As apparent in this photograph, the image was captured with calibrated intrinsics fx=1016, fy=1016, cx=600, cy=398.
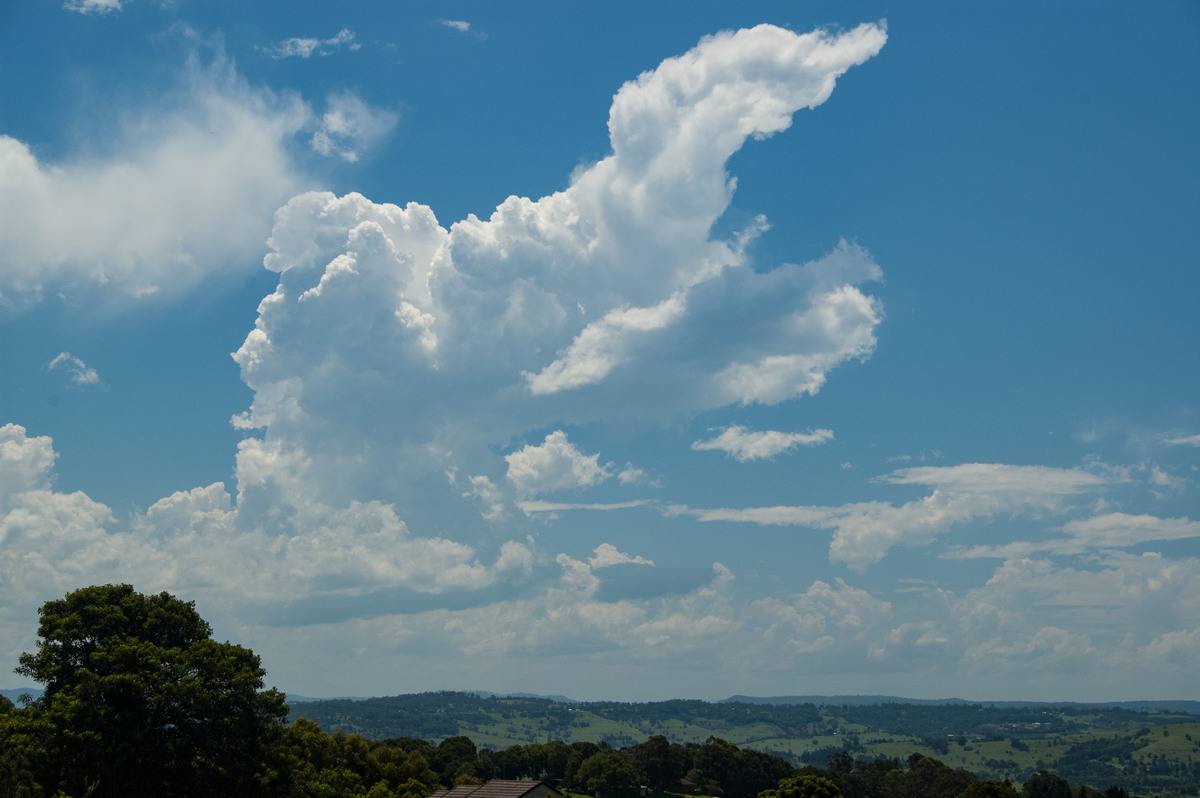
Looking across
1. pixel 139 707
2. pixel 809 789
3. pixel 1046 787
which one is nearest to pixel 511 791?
pixel 139 707

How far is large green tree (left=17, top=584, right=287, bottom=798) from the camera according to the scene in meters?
A: 59.9

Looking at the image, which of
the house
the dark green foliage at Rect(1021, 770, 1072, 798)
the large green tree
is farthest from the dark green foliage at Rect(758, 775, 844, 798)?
the dark green foliage at Rect(1021, 770, 1072, 798)

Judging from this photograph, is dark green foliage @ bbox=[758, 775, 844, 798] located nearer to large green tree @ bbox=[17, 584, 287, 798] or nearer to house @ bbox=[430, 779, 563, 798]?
house @ bbox=[430, 779, 563, 798]

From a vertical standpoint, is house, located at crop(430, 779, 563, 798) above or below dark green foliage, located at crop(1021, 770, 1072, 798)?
above

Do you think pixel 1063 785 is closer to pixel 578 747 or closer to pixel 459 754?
pixel 578 747

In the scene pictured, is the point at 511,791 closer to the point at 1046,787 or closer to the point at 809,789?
the point at 809,789

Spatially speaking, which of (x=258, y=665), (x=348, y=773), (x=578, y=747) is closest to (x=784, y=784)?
(x=348, y=773)

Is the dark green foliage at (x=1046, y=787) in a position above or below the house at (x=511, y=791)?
below

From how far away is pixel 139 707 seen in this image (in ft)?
202

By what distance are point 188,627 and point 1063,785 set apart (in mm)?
144662

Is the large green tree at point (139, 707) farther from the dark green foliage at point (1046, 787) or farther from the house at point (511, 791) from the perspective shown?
the dark green foliage at point (1046, 787)

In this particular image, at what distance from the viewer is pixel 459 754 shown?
19400 centimetres

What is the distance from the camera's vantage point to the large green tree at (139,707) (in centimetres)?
5991

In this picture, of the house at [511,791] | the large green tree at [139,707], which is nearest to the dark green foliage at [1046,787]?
the house at [511,791]
